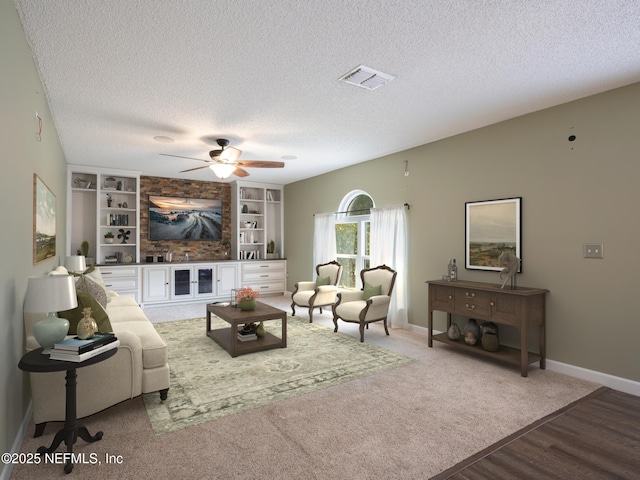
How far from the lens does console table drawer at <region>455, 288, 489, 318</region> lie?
3836 mm

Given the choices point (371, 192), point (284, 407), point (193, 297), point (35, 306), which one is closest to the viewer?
point (35, 306)

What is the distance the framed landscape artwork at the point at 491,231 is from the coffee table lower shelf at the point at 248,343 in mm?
2579

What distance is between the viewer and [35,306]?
204 centimetres

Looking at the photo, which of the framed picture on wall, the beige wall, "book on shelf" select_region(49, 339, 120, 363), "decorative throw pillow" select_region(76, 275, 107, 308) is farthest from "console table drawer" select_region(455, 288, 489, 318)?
the framed picture on wall

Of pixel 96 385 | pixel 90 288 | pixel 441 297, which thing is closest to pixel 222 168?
pixel 90 288

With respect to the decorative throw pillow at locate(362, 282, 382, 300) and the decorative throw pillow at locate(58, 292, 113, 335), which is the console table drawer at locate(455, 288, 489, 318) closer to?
the decorative throw pillow at locate(362, 282, 382, 300)

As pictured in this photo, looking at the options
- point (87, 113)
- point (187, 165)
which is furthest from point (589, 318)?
point (187, 165)

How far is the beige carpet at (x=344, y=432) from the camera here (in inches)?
82.7

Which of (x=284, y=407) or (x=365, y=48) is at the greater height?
(x=365, y=48)

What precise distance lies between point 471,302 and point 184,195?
20.8 feet

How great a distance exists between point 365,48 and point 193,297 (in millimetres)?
6222

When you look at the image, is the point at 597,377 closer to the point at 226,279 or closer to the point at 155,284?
the point at 226,279

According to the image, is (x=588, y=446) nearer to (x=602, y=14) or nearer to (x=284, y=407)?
(x=284, y=407)

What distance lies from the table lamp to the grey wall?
13 centimetres
